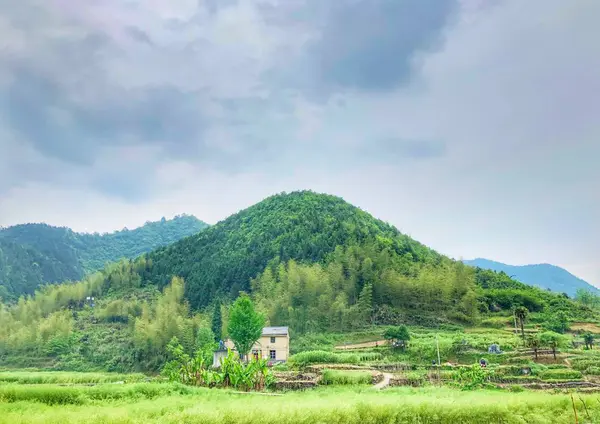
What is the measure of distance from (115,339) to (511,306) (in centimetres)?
4632

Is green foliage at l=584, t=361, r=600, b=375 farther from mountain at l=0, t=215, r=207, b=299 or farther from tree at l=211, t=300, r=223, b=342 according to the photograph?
mountain at l=0, t=215, r=207, b=299

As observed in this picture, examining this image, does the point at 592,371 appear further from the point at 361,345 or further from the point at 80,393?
the point at 80,393

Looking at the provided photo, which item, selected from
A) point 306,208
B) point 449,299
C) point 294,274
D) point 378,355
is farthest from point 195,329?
point 306,208

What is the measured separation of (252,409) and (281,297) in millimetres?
39562

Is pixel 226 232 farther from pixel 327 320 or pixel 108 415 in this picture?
pixel 108 415

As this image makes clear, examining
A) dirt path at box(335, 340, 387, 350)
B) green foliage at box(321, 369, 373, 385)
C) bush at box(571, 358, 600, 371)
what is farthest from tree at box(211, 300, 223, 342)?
bush at box(571, 358, 600, 371)

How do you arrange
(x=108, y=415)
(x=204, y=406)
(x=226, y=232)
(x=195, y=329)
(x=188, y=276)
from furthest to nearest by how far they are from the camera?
(x=226, y=232)
(x=188, y=276)
(x=195, y=329)
(x=204, y=406)
(x=108, y=415)

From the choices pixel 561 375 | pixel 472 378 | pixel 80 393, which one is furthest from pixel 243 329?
pixel 80 393

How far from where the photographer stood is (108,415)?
805 centimetres

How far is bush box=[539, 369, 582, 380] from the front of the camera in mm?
23766

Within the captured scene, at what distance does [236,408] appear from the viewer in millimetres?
8984

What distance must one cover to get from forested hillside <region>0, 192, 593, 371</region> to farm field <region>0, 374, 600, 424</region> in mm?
29754

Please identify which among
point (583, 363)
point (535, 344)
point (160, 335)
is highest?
point (535, 344)

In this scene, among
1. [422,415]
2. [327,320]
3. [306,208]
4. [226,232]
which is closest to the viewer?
[422,415]
